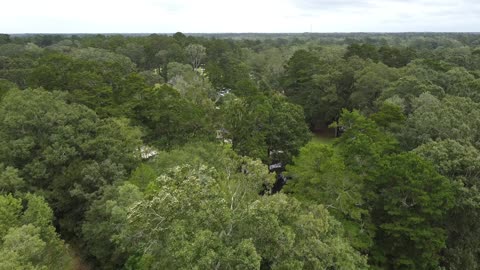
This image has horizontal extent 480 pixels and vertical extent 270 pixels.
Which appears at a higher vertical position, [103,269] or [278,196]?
[278,196]

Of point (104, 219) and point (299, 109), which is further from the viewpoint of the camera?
point (299, 109)

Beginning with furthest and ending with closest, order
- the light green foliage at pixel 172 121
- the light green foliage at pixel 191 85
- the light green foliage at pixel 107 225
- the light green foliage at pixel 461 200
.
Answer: the light green foliage at pixel 191 85, the light green foliage at pixel 172 121, the light green foliage at pixel 461 200, the light green foliage at pixel 107 225

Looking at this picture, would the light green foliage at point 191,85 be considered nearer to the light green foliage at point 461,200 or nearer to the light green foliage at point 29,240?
the light green foliage at point 29,240

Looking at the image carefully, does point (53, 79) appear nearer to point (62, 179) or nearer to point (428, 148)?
point (62, 179)

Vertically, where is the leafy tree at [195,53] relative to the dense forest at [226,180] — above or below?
above

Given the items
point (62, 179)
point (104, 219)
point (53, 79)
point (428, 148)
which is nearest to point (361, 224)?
point (428, 148)

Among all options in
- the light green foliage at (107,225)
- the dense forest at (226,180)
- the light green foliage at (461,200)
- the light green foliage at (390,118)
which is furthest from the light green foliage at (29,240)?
the light green foliage at (390,118)

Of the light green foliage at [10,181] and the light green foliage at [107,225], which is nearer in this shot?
the light green foliage at [107,225]
